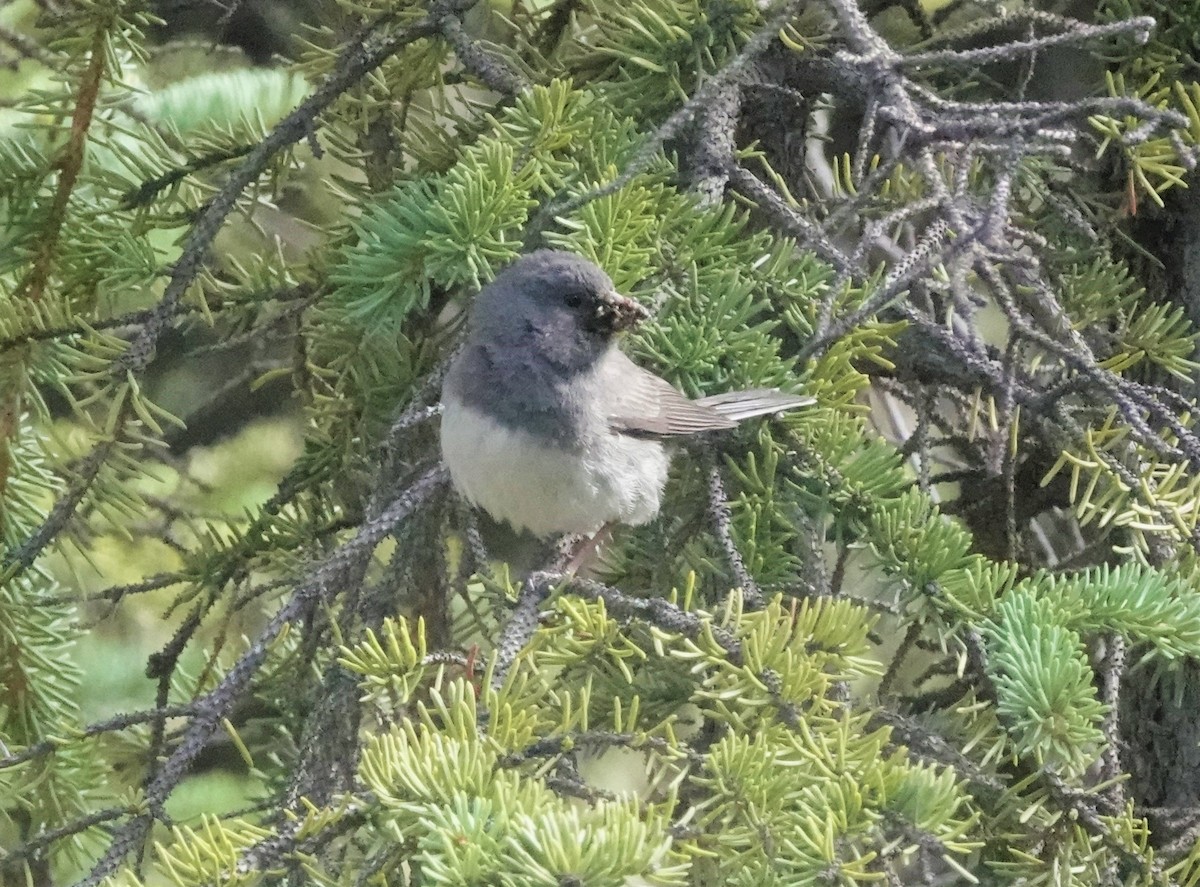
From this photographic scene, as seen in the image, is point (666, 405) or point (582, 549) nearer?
point (666, 405)

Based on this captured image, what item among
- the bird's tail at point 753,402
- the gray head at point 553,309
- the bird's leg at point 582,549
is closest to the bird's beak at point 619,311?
the gray head at point 553,309

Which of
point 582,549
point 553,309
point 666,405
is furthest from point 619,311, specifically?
point 582,549

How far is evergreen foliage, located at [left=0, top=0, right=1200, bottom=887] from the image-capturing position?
3.65 ft

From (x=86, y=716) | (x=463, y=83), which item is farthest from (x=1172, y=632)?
(x=86, y=716)

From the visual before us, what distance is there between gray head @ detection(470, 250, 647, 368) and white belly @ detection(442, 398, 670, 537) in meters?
0.16

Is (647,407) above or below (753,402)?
below

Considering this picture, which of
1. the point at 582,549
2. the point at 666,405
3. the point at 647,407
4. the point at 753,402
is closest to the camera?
the point at 753,402

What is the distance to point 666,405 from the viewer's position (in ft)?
6.08

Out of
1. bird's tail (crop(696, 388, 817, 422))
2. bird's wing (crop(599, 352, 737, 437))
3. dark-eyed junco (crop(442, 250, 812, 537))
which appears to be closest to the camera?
bird's tail (crop(696, 388, 817, 422))

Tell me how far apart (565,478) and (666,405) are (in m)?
0.27

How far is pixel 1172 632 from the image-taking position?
128cm

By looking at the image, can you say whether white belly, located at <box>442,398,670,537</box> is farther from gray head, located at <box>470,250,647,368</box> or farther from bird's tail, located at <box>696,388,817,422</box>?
bird's tail, located at <box>696,388,817,422</box>

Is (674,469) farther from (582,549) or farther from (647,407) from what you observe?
(582,549)

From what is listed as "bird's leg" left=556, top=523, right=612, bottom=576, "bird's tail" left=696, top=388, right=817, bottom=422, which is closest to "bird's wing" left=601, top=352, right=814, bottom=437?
"bird's tail" left=696, top=388, right=817, bottom=422
